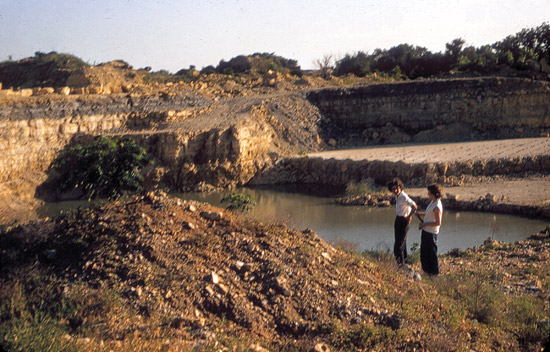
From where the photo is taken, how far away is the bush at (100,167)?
18.7m

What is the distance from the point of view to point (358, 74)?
38.9m

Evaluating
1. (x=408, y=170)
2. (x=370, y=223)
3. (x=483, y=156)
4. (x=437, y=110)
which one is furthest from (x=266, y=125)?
(x=370, y=223)

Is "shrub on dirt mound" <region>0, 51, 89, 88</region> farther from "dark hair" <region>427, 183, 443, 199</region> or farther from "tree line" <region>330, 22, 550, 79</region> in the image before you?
"dark hair" <region>427, 183, 443, 199</region>

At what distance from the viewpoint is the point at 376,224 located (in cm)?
1573

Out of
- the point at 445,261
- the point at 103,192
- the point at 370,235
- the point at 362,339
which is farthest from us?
the point at 103,192

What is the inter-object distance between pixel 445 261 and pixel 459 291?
2.75 meters

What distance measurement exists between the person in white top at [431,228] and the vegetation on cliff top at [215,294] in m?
0.37

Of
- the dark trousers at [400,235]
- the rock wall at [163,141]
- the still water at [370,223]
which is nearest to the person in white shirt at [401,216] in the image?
the dark trousers at [400,235]

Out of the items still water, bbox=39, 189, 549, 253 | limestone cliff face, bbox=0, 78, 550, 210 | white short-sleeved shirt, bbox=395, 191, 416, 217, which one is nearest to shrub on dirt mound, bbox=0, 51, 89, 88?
limestone cliff face, bbox=0, 78, 550, 210

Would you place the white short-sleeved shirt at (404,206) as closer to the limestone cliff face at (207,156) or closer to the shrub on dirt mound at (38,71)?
the limestone cliff face at (207,156)

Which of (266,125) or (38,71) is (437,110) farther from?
(38,71)

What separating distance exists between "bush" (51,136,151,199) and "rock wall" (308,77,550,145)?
11.4 m

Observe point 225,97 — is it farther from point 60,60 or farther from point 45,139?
point 60,60

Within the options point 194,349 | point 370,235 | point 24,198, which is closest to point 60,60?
point 24,198
